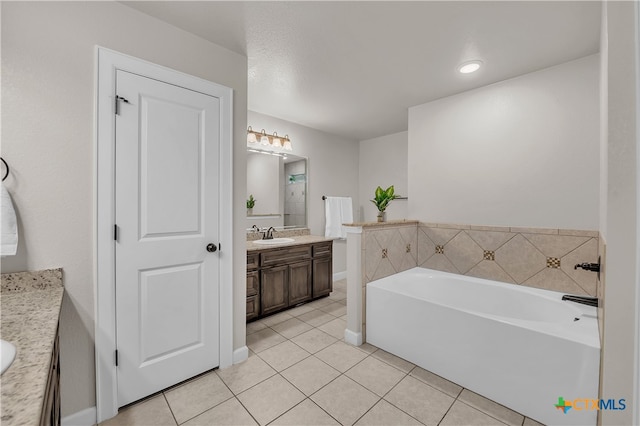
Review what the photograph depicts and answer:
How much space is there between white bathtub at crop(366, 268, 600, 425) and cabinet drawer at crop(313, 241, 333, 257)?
113 cm

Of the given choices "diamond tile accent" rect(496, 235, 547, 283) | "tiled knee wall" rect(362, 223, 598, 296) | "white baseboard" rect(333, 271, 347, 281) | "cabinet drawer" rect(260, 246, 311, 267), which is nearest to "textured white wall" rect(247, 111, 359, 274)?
"white baseboard" rect(333, 271, 347, 281)

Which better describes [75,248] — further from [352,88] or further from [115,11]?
[352,88]

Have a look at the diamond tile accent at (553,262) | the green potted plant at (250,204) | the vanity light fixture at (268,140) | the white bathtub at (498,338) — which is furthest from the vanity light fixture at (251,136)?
the diamond tile accent at (553,262)

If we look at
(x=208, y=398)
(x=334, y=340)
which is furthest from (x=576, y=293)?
(x=208, y=398)

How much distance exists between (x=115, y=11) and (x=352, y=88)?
6.35 ft

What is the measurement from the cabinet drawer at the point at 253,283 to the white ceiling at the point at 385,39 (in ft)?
6.33

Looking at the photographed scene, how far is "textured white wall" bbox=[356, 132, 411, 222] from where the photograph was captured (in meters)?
4.22

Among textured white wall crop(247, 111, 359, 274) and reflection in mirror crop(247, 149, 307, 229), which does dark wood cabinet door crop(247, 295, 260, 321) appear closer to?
reflection in mirror crop(247, 149, 307, 229)

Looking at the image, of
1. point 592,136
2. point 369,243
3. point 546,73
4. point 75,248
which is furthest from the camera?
point 369,243

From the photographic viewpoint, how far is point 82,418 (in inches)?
59.2

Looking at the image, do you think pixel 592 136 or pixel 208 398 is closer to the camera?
pixel 208 398

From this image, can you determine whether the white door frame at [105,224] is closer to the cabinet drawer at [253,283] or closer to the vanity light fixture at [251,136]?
the cabinet drawer at [253,283]

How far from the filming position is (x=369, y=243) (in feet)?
8.18

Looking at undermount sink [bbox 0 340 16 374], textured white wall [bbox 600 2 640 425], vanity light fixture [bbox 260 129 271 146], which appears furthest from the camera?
vanity light fixture [bbox 260 129 271 146]
